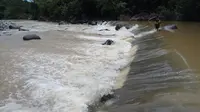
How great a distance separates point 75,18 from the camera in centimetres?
4909

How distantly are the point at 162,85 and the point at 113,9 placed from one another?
3531 centimetres

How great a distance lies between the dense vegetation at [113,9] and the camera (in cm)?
3022

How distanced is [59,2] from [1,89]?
46.0 m

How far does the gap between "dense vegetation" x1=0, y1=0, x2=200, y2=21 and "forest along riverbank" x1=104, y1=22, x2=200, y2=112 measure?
1845 centimetres

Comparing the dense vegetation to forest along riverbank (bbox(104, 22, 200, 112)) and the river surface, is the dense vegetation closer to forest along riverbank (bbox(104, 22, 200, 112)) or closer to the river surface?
the river surface

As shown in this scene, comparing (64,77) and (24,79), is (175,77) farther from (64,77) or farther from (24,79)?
(24,79)

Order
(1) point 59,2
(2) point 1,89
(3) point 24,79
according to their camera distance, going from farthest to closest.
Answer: (1) point 59,2 → (3) point 24,79 → (2) point 1,89

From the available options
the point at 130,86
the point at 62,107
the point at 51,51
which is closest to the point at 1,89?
the point at 62,107

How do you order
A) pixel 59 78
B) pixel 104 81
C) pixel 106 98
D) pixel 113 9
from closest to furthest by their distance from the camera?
pixel 106 98
pixel 104 81
pixel 59 78
pixel 113 9

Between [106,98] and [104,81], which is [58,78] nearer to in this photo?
[104,81]

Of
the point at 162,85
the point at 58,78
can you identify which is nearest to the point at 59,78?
the point at 58,78

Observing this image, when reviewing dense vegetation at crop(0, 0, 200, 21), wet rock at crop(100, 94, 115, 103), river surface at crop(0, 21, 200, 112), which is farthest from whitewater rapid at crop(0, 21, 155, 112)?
dense vegetation at crop(0, 0, 200, 21)

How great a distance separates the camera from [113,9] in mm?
42750

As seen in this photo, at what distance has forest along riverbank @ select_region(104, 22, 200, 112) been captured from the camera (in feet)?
21.9
